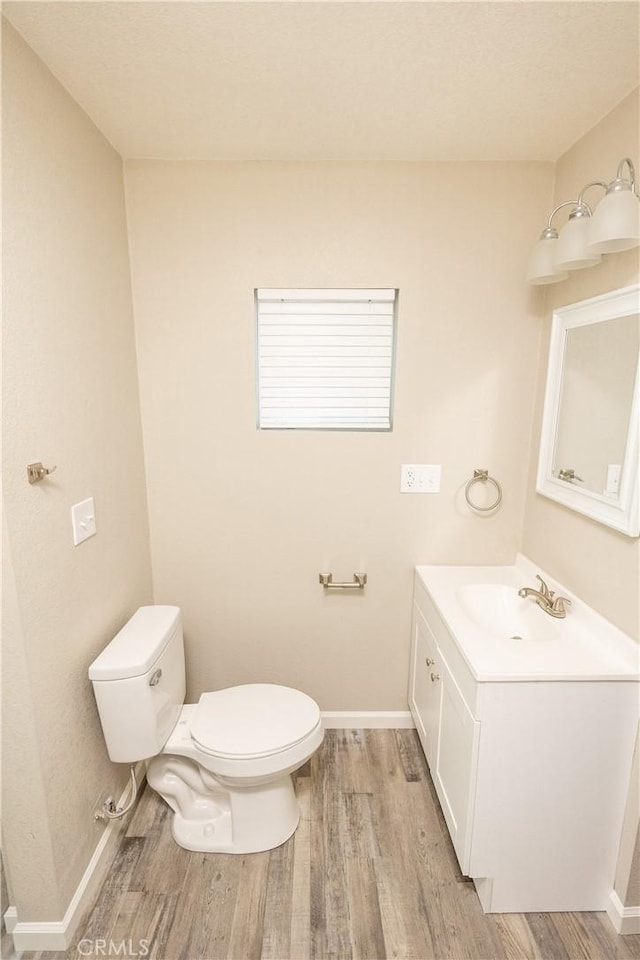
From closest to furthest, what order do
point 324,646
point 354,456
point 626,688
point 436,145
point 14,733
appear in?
point 14,733
point 626,688
point 436,145
point 354,456
point 324,646

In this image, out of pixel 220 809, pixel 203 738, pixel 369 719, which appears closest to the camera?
pixel 203 738

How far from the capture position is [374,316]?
6.18ft

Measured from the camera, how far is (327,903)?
145cm

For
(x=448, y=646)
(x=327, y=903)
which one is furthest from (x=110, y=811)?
(x=448, y=646)

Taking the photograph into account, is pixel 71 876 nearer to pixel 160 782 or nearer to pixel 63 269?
pixel 160 782

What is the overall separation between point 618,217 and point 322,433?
3.85ft

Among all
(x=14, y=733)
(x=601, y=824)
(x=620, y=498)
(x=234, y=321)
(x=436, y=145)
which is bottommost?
(x=601, y=824)

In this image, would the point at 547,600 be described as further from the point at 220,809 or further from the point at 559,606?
the point at 220,809

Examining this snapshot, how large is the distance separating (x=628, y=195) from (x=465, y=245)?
68 cm

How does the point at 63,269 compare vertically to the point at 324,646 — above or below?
above

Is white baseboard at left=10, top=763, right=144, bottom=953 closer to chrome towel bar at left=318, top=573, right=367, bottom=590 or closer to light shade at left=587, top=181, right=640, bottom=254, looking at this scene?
chrome towel bar at left=318, top=573, right=367, bottom=590

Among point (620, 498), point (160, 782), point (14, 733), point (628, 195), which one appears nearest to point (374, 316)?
point (628, 195)

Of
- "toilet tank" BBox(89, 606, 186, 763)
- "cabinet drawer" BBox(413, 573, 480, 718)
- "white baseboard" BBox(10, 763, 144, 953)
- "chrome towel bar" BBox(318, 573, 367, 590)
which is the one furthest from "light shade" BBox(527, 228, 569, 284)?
"white baseboard" BBox(10, 763, 144, 953)

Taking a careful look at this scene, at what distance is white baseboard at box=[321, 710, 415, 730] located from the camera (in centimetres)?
220
